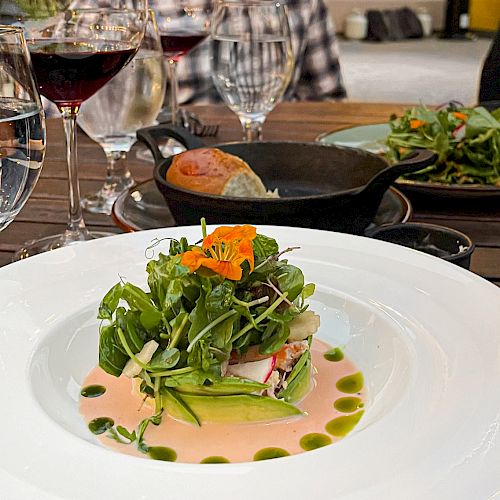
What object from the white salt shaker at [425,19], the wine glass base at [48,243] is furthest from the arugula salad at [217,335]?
the white salt shaker at [425,19]

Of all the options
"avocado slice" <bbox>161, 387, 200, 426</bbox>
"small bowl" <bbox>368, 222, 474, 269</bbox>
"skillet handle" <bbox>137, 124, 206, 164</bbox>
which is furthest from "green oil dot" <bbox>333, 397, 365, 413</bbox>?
"skillet handle" <bbox>137, 124, 206, 164</bbox>

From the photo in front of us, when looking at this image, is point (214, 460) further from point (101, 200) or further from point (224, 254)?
point (101, 200)

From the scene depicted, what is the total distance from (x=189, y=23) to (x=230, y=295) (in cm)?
108

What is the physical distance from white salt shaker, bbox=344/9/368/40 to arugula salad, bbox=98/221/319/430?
658cm

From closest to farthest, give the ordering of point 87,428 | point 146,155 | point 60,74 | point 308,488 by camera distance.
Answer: point 308,488
point 87,428
point 60,74
point 146,155

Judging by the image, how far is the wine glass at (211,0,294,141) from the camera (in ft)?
4.58

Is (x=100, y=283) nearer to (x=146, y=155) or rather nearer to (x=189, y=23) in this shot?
(x=146, y=155)

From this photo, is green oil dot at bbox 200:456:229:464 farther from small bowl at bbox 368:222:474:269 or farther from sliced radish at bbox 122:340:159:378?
small bowl at bbox 368:222:474:269

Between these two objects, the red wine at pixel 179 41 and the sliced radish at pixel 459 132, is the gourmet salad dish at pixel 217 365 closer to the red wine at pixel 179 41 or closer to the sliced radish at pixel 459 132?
the sliced radish at pixel 459 132

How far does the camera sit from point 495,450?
502 mm

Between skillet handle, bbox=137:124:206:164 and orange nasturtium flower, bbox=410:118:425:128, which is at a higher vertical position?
skillet handle, bbox=137:124:206:164

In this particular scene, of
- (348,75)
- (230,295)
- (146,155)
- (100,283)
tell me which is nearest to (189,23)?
(146,155)

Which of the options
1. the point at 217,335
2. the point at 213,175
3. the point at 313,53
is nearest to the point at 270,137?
the point at 213,175

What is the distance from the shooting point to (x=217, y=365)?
641mm
